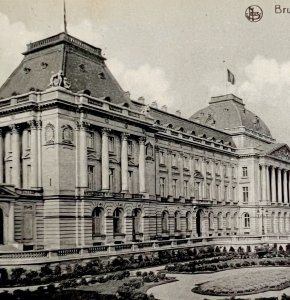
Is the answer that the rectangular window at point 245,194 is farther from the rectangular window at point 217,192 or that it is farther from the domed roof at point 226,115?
the domed roof at point 226,115

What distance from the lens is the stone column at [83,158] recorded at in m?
36.7

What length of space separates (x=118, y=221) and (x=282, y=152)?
120ft

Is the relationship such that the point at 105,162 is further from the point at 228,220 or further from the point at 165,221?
the point at 228,220

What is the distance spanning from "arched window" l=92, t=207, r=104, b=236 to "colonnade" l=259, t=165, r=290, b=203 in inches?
1214

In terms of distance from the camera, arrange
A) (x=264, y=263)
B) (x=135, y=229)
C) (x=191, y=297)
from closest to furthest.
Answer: (x=191, y=297) < (x=264, y=263) < (x=135, y=229)

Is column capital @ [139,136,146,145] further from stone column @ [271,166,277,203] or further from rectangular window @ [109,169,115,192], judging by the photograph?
stone column @ [271,166,277,203]

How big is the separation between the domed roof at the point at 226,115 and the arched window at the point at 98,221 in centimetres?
3124

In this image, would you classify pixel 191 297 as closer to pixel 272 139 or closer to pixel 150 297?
pixel 150 297

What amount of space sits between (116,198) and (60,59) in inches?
440

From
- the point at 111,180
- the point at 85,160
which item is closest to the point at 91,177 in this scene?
the point at 85,160

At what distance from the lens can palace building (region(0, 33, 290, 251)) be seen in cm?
3506

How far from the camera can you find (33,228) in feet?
115

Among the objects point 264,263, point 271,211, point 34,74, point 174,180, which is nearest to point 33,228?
point 34,74

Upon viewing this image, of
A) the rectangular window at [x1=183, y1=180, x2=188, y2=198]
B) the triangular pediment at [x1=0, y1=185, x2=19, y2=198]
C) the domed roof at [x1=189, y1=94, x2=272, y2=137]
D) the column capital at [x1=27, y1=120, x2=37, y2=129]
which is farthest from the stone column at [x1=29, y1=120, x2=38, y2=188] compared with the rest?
the domed roof at [x1=189, y1=94, x2=272, y2=137]
